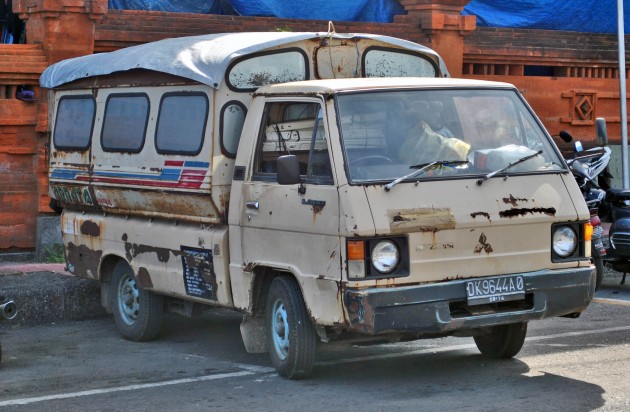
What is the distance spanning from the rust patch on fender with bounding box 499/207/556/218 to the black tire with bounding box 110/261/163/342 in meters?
3.27

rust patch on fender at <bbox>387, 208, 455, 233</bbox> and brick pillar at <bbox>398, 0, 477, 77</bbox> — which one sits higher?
brick pillar at <bbox>398, 0, 477, 77</bbox>

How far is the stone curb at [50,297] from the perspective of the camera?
10.2 meters

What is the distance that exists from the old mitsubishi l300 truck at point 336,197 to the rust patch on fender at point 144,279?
0.7 inches

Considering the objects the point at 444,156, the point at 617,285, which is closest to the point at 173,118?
the point at 444,156

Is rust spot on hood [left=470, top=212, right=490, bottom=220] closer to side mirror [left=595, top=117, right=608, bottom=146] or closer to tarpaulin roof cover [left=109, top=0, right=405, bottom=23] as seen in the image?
side mirror [left=595, top=117, right=608, bottom=146]

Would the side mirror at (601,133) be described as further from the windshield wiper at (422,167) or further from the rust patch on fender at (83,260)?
the rust patch on fender at (83,260)

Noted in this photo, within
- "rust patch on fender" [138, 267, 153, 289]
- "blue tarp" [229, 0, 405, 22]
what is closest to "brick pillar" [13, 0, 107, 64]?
"blue tarp" [229, 0, 405, 22]

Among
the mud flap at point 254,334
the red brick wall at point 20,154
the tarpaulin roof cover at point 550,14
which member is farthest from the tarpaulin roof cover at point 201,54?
the tarpaulin roof cover at point 550,14

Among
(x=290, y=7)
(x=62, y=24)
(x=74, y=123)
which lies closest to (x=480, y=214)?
(x=74, y=123)

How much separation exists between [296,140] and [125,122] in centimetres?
206

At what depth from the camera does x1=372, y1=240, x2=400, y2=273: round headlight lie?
280 inches

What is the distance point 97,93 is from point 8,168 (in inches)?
129

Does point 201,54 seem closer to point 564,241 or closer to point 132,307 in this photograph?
point 132,307

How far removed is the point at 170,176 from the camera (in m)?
8.75
